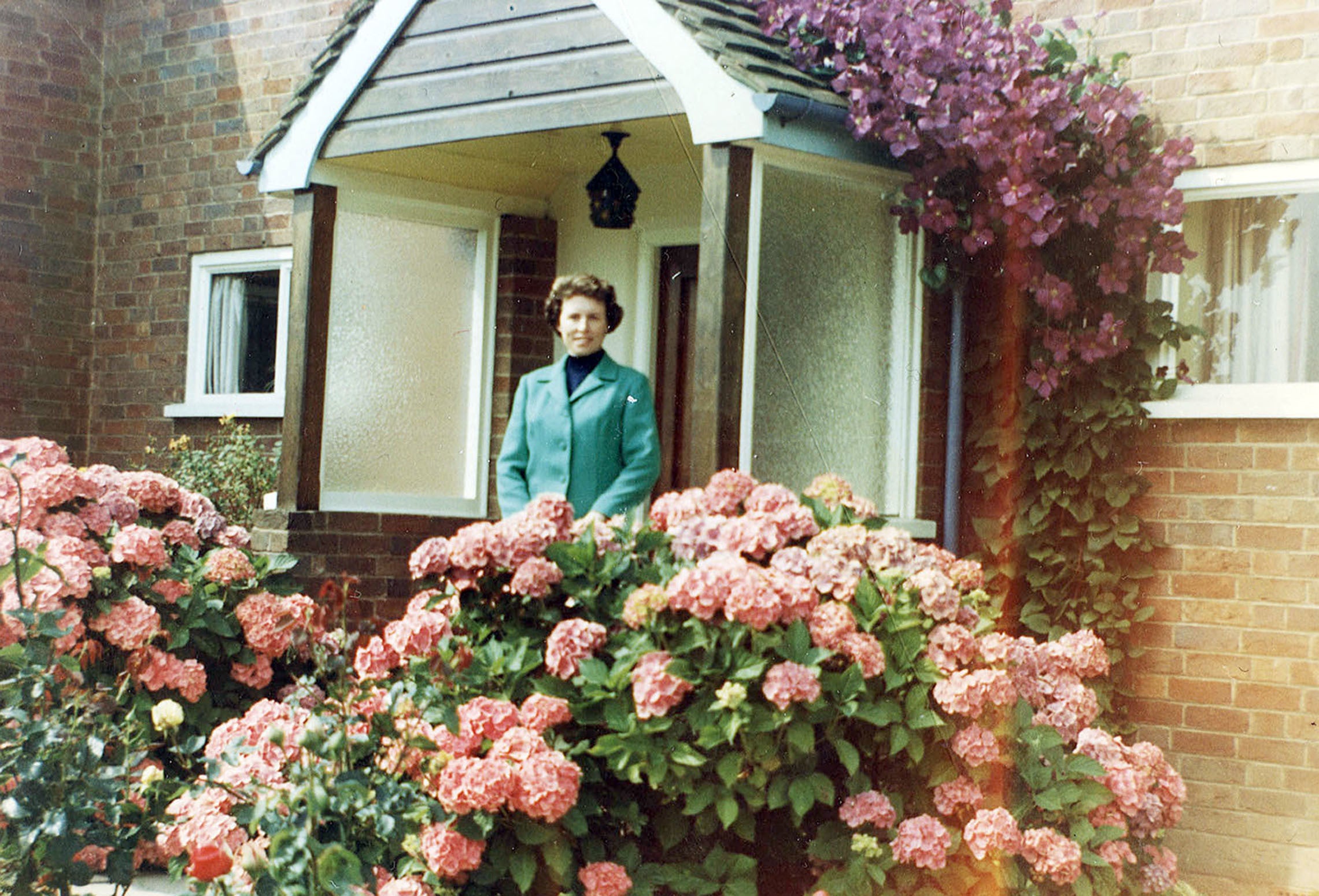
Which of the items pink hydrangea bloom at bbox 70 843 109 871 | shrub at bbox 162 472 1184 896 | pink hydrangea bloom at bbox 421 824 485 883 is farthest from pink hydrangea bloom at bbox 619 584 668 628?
pink hydrangea bloom at bbox 70 843 109 871

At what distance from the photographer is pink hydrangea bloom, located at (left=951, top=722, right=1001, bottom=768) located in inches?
138

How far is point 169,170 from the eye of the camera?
394 inches

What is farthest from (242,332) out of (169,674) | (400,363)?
(169,674)

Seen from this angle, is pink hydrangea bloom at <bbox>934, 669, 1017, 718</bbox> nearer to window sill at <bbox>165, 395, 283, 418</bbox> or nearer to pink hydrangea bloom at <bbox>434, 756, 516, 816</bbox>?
pink hydrangea bloom at <bbox>434, 756, 516, 816</bbox>

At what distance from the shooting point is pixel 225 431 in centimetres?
946

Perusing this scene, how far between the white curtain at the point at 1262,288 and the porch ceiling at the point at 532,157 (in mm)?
2275

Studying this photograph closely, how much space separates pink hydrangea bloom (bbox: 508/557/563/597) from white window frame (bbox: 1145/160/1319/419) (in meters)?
3.31

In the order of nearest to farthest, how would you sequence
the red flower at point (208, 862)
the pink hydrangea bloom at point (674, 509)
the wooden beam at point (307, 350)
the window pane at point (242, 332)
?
the red flower at point (208, 862) < the pink hydrangea bloom at point (674, 509) < the wooden beam at point (307, 350) < the window pane at point (242, 332)

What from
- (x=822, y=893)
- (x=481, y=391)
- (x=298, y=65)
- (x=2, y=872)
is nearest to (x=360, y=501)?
(x=481, y=391)

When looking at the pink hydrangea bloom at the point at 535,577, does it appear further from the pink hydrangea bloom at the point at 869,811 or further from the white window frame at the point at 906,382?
the white window frame at the point at 906,382

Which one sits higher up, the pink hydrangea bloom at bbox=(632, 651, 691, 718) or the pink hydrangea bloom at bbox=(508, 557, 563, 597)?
the pink hydrangea bloom at bbox=(508, 557, 563, 597)

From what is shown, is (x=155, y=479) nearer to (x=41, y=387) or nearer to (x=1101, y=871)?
(x=1101, y=871)

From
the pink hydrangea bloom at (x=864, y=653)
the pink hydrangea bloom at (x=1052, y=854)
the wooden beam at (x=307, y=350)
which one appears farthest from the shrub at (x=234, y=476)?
the pink hydrangea bloom at (x=1052, y=854)

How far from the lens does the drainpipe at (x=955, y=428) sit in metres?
6.48
